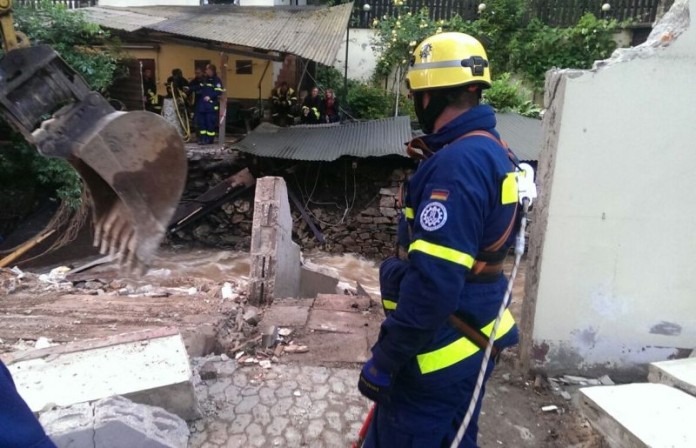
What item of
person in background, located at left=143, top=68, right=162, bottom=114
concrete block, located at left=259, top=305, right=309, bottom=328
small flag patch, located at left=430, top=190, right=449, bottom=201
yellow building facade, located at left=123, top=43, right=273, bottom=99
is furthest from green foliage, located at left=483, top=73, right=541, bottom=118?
small flag patch, located at left=430, top=190, right=449, bottom=201

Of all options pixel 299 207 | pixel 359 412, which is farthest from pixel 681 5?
pixel 299 207

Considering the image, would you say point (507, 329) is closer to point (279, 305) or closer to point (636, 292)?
point (636, 292)

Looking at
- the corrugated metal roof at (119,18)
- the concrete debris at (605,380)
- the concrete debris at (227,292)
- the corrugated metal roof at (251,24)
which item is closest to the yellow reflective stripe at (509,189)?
the concrete debris at (605,380)

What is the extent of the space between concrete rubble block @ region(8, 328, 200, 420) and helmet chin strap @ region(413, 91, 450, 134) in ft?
6.05

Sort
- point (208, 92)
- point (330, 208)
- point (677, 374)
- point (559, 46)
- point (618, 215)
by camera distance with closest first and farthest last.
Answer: point (677, 374)
point (618, 215)
point (330, 208)
point (208, 92)
point (559, 46)

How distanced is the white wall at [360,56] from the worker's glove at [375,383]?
1499 cm

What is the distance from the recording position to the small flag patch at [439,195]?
1.69 m

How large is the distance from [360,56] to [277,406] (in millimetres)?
14578

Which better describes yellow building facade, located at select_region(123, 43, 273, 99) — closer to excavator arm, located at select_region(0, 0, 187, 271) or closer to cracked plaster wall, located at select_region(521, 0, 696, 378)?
cracked plaster wall, located at select_region(521, 0, 696, 378)

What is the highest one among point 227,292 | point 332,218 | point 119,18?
point 119,18

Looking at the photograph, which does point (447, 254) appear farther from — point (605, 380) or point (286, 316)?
point (286, 316)

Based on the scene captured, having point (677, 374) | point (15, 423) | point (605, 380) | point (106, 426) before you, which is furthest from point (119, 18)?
point (677, 374)

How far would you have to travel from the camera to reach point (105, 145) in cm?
164

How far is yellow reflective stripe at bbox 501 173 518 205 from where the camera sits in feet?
5.97
